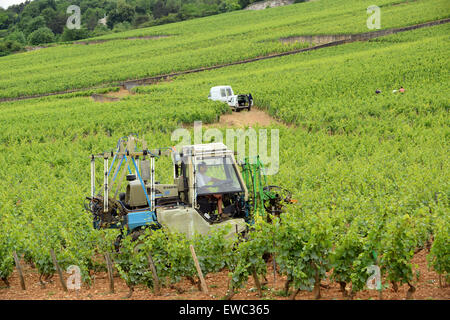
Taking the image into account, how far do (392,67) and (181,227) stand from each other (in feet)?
124

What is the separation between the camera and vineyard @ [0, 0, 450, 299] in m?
9.34

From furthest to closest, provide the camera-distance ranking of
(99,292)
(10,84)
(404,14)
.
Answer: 1. (404,14)
2. (10,84)
3. (99,292)

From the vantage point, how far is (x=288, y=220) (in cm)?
960

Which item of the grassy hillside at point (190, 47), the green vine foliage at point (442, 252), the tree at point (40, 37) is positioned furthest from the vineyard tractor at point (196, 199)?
the tree at point (40, 37)

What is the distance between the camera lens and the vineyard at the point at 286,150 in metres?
9.34

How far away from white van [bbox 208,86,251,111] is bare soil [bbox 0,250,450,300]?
27583mm

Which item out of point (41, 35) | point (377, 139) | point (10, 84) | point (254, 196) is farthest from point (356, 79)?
point (41, 35)

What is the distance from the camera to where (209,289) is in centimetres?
1044

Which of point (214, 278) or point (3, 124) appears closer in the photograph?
point (214, 278)

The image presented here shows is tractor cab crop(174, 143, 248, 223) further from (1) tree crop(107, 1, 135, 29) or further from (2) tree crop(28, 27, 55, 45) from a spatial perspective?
(1) tree crop(107, 1, 135, 29)

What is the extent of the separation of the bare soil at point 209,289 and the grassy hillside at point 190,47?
5312 centimetres

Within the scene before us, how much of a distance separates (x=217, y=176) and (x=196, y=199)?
2.32 feet

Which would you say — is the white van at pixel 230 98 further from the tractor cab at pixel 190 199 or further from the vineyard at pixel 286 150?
the tractor cab at pixel 190 199

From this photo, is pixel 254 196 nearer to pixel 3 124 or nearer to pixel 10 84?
pixel 3 124
